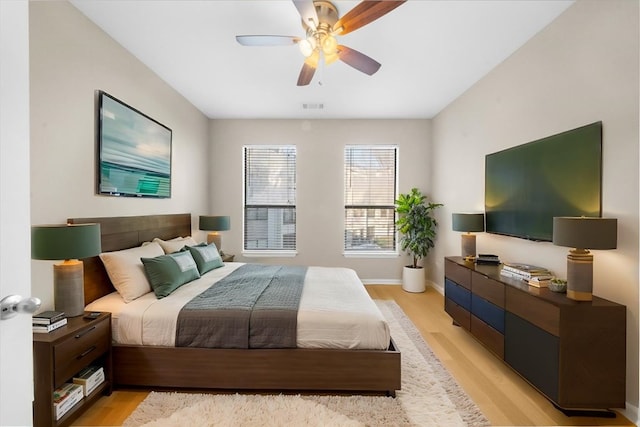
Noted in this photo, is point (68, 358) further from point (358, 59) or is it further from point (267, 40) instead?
point (358, 59)

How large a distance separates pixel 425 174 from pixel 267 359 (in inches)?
160

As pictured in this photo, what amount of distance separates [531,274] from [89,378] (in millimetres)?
3248

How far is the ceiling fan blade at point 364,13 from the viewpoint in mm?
1799

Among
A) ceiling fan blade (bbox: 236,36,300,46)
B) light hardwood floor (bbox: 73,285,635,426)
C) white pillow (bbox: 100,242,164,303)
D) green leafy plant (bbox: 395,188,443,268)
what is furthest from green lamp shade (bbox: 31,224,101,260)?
green leafy plant (bbox: 395,188,443,268)

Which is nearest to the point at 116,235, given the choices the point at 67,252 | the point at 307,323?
the point at 67,252

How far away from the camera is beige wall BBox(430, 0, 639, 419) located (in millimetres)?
1870

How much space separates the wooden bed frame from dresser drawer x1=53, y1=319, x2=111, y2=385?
0.18 metres

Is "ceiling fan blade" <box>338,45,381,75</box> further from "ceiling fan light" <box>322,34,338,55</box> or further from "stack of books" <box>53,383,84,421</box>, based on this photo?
"stack of books" <box>53,383,84,421</box>

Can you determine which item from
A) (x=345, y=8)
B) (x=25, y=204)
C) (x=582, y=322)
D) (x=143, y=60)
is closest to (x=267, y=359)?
(x=25, y=204)

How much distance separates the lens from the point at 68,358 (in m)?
1.75

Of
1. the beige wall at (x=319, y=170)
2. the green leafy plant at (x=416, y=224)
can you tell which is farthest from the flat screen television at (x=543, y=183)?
the beige wall at (x=319, y=170)

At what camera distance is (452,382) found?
2.31 meters

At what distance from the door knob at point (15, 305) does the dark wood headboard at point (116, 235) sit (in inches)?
70.4

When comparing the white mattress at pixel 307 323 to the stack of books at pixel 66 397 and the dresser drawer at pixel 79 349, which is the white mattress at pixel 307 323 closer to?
the dresser drawer at pixel 79 349
